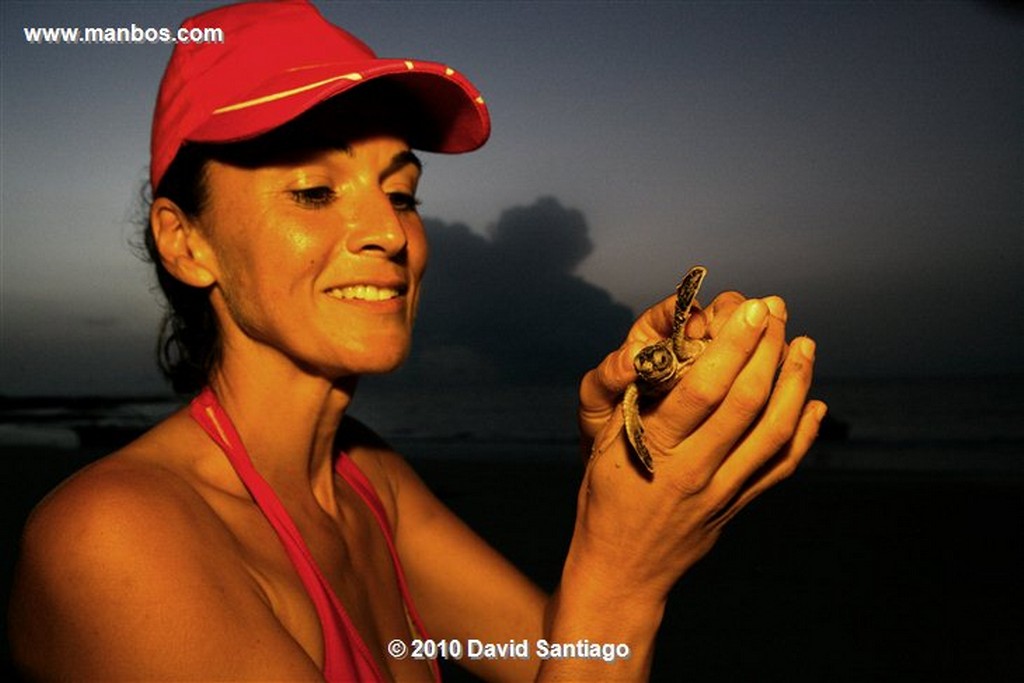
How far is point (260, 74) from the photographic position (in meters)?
1.65

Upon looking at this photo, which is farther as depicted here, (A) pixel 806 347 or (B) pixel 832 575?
(B) pixel 832 575

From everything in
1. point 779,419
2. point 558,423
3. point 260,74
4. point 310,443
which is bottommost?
point 558,423

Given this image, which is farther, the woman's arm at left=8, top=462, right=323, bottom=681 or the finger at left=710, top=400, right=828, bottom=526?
the finger at left=710, top=400, right=828, bottom=526

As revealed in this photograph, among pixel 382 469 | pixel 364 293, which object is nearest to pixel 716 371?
pixel 364 293

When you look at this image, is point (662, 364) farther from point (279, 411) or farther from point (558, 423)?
point (558, 423)

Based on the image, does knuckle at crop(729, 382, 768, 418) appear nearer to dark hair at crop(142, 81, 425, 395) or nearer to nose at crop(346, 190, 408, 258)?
nose at crop(346, 190, 408, 258)

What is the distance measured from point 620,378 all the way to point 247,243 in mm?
837

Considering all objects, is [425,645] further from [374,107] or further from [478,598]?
[374,107]

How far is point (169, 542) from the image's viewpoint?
1.45m

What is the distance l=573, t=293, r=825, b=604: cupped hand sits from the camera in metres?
1.29

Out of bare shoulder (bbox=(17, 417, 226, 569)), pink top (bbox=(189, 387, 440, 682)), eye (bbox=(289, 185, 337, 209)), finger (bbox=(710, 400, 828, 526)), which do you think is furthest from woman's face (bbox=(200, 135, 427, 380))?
finger (bbox=(710, 400, 828, 526))

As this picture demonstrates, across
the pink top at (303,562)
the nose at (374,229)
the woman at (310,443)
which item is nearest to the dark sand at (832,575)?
the woman at (310,443)

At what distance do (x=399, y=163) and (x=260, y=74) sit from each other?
0.36 m

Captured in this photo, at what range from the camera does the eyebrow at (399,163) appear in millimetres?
1831
